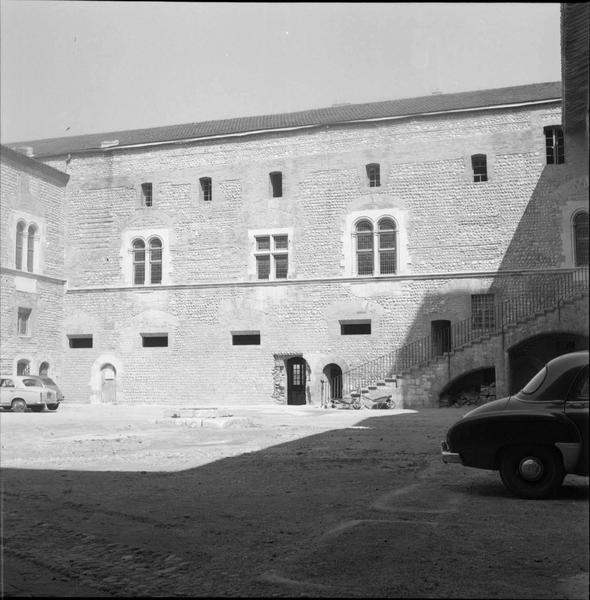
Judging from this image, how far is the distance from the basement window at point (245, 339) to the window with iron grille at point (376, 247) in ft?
14.8

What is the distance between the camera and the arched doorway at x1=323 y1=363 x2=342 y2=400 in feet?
90.3

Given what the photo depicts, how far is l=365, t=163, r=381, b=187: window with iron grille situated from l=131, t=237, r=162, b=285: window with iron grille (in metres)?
8.54

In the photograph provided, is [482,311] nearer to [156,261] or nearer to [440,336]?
[440,336]

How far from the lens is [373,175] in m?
28.2

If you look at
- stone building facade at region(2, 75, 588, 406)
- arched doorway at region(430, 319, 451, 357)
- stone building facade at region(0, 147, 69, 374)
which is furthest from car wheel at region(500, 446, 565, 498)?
stone building facade at region(0, 147, 69, 374)

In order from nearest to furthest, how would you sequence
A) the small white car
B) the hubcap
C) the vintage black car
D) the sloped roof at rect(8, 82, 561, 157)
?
the vintage black car
the hubcap
the small white car
the sloped roof at rect(8, 82, 561, 157)

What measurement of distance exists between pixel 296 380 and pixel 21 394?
Answer: 9.88 metres

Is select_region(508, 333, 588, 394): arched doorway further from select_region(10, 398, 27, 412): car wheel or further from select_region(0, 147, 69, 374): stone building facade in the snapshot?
select_region(0, 147, 69, 374): stone building facade

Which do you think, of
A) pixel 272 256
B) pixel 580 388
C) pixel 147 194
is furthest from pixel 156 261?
pixel 580 388

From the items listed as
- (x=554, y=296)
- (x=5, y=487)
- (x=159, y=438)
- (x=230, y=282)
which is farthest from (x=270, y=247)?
(x=5, y=487)

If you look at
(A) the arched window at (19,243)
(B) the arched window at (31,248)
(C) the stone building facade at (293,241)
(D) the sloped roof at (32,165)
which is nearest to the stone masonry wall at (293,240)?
(C) the stone building facade at (293,241)

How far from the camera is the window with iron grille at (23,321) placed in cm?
2841

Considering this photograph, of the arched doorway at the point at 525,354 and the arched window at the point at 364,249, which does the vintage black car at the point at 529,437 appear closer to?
the arched doorway at the point at 525,354

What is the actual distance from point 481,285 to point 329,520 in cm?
2056
